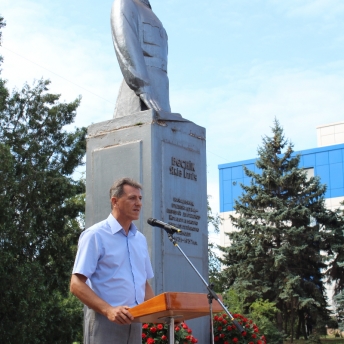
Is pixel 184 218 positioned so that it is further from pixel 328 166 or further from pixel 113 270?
pixel 328 166

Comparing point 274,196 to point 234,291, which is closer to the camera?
point 234,291

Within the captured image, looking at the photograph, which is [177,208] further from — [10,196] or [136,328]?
[10,196]

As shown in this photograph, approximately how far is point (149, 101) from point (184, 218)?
1387mm

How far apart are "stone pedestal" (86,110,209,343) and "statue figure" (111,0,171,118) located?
0.32 metres

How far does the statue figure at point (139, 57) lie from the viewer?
24.2ft

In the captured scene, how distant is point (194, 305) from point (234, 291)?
62.5ft

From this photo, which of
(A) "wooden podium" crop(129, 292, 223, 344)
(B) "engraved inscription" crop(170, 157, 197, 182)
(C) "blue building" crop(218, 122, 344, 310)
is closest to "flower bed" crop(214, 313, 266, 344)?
(B) "engraved inscription" crop(170, 157, 197, 182)

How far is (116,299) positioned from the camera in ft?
11.1

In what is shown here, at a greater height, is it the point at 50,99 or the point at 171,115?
the point at 50,99

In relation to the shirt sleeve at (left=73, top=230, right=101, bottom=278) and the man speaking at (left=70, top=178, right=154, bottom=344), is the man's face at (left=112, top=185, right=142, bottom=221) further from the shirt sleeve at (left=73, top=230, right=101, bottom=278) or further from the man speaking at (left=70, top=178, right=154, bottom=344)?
the shirt sleeve at (left=73, top=230, right=101, bottom=278)

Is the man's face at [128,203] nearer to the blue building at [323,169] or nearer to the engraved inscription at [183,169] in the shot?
the engraved inscription at [183,169]

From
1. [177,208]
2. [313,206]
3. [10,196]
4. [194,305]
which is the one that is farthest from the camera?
[313,206]

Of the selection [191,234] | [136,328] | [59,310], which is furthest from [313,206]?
[136,328]

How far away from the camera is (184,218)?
7090 millimetres
